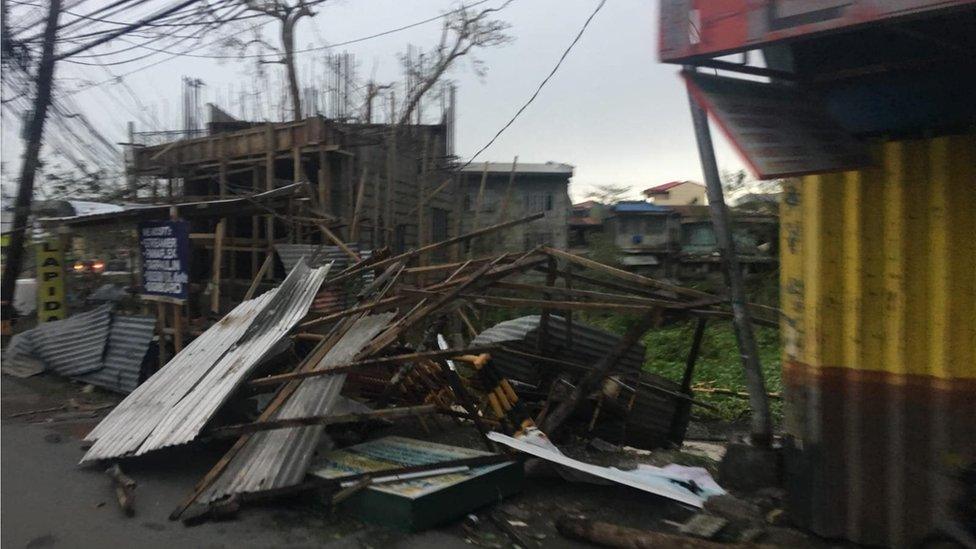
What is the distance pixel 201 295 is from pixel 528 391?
7.10 meters

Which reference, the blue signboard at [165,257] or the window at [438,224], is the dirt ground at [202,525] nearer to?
the blue signboard at [165,257]

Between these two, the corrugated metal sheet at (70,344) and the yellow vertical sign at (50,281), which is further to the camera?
the yellow vertical sign at (50,281)

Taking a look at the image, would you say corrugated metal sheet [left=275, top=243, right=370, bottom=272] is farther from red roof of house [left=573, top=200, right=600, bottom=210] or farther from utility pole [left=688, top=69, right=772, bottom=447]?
red roof of house [left=573, top=200, right=600, bottom=210]

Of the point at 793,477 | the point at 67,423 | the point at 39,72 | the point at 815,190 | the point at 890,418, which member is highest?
the point at 39,72

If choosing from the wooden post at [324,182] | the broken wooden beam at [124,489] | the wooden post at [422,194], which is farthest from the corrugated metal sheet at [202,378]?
the wooden post at [422,194]

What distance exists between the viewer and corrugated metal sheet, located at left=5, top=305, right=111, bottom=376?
34.3 feet

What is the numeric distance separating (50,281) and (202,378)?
6987 millimetres

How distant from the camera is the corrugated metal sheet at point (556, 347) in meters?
7.75

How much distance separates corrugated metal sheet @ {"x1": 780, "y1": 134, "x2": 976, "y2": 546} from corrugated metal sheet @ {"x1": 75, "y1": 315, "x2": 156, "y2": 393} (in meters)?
8.51

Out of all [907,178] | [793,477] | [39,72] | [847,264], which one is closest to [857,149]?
[907,178]

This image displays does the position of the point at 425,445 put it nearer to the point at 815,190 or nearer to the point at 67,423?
the point at 815,190

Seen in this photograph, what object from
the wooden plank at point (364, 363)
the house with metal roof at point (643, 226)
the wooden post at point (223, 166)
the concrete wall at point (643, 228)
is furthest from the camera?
the concrete wall at point (643, 228)

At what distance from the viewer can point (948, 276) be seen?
4.29 metres

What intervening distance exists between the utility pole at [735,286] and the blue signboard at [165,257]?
687cm
